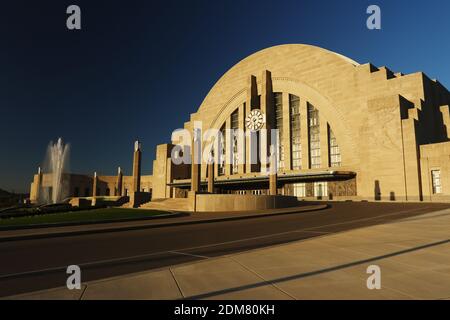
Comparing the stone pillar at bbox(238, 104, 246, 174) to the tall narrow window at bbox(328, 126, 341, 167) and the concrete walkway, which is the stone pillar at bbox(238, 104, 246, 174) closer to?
the tall narrow window at bbox(328, 126, 341, 167)

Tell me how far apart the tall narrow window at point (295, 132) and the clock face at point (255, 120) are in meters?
5.56

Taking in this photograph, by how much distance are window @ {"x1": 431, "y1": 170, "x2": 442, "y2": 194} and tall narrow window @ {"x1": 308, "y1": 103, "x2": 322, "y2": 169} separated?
1564 cm

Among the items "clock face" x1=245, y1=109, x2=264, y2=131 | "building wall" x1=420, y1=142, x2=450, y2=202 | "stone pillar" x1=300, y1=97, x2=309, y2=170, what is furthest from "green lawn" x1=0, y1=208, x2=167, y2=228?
"clock face" x1=245, y1=109, x2=264, y2=131

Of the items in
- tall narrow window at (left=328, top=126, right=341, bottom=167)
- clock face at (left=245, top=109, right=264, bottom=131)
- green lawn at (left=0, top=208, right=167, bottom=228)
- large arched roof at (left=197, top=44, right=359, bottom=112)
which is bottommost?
green lawn at (left=0, top=208, right=167, bottom=228)

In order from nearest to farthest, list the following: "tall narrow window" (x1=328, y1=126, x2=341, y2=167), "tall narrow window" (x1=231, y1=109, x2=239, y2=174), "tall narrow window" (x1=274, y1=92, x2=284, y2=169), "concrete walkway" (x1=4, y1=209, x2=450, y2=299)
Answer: "concrete walkway" (x1=4, y1=209, x2=450, y2=299) → "tall narrow window" (x1=328, y1=126, x2=341, y2=167) → "tall narrow window" (x1=274, y1=92, x2=284, y2=169) → "tall narrow window" (x1=231, y1=109, x2=239, y2=174)

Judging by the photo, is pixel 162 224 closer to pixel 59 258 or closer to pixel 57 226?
pixel 57 226

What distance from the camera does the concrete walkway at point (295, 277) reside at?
4.60 m

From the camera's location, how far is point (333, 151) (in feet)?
154

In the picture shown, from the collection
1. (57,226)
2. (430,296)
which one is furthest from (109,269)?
(57,226)

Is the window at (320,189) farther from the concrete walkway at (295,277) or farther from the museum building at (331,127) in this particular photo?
the concrete walkway at (295,277)

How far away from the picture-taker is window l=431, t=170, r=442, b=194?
35.1m

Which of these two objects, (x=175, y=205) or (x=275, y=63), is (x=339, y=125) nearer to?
(x=275, y=63)
